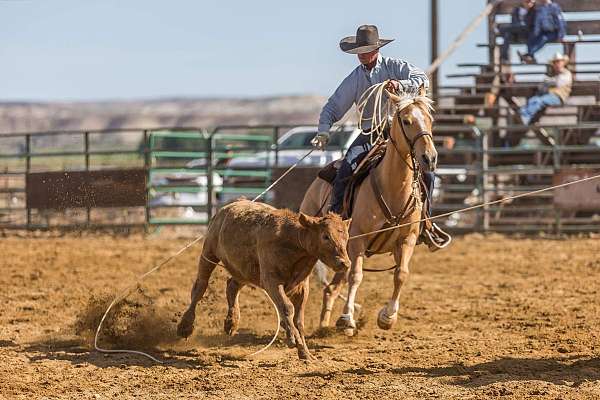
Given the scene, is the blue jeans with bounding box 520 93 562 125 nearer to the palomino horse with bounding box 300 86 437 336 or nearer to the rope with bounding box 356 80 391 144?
the rope with bounding box 356 80 391 144

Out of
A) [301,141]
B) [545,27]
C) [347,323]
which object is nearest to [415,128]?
[347,323]

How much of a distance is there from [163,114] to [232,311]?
10124cm

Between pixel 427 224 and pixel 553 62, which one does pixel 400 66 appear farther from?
pixel 553 62

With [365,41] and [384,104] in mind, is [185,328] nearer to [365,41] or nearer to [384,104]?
[384,104]

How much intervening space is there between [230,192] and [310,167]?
219cm

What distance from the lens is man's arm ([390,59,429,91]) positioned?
7.72m

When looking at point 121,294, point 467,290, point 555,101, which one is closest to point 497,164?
point 555,101

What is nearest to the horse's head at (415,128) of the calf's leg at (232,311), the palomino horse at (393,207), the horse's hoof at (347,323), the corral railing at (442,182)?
the palomino horse at (393,207)

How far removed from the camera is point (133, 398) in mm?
5762

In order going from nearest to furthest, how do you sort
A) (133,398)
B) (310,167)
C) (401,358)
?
(133,398) < (401,358) < (310,167)

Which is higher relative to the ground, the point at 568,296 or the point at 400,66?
the point at 400,66

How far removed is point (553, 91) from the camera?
17328 millimetres

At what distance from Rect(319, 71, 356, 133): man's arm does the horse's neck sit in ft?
2.13

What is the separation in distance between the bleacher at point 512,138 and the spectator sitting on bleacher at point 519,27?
0.83ft
